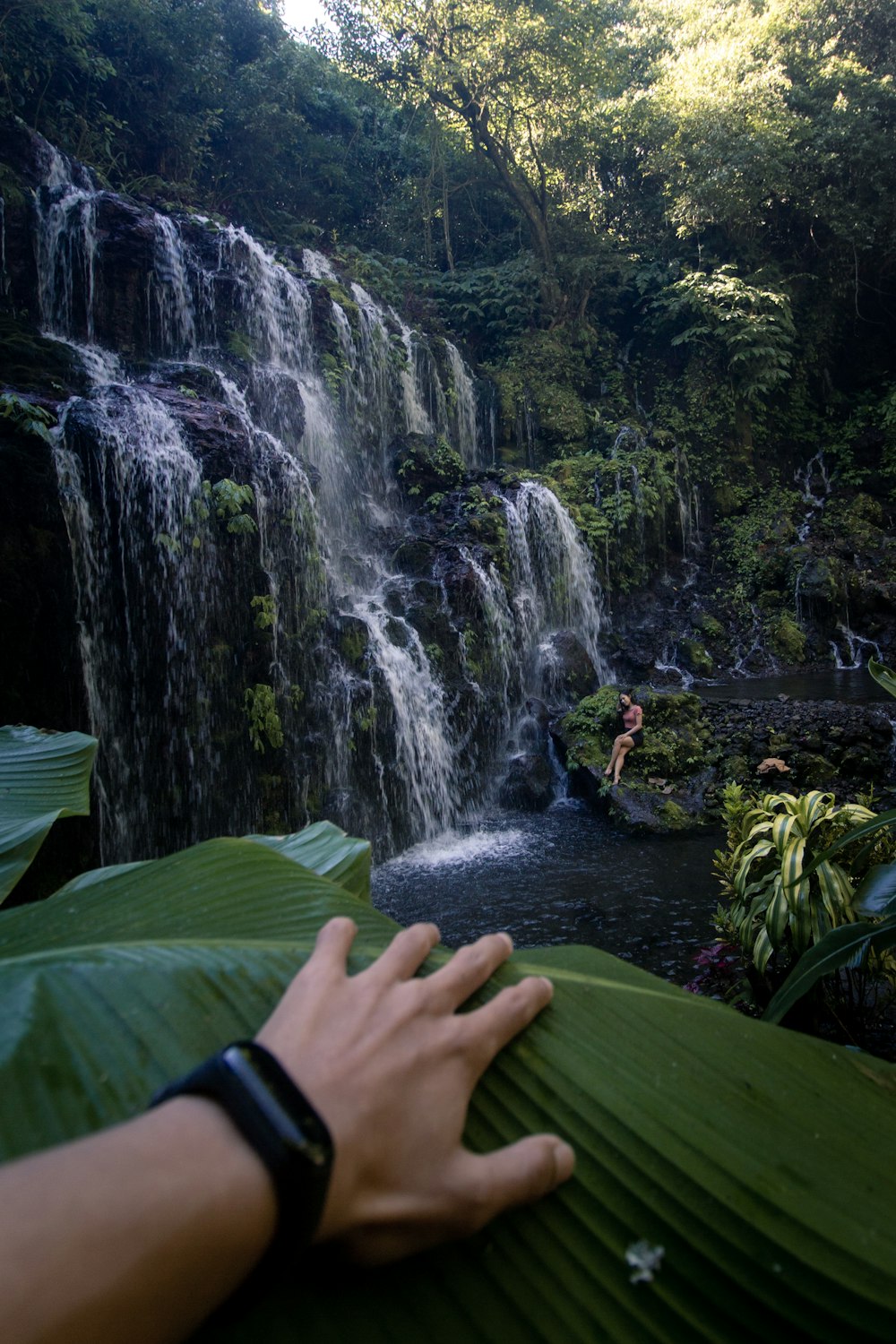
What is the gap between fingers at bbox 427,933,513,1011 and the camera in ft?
2.60

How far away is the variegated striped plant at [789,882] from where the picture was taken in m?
2.77

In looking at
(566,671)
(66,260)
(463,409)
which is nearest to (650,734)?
(566,671)

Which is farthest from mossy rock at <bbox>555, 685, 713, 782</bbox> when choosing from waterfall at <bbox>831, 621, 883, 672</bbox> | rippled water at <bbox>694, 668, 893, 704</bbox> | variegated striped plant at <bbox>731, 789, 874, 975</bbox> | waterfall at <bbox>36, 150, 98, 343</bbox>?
waterfall at <bbox>36, 150, 98, 343</bbox>

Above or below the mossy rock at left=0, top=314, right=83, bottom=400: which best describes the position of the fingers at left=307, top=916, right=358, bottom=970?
below

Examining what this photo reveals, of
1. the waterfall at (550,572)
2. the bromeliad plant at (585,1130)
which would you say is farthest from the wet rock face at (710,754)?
the bromeliad plant at (585,1130)

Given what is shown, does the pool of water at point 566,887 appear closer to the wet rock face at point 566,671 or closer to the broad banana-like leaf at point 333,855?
the wet rock face at point 566,671

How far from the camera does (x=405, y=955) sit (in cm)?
83

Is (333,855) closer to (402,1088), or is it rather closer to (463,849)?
(402,1088)

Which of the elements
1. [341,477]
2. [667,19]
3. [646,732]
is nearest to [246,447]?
[341,477]

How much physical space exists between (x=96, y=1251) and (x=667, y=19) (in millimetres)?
25617

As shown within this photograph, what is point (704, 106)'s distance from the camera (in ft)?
48.9

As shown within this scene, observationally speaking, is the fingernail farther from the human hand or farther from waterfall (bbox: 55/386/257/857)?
waterfall (bbox: 55/386/257/857)

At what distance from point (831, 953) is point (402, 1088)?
1.47m

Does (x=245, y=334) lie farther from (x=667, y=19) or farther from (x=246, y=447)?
(x=667, y=19)
